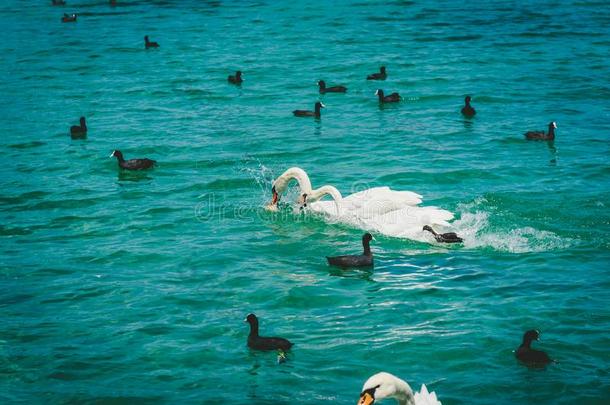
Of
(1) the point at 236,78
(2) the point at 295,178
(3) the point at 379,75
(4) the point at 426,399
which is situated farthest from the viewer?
(1) the point at 236,78

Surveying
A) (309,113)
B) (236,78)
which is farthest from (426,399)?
(236,78)

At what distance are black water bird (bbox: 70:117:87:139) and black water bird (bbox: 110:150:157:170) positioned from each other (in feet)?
10.5

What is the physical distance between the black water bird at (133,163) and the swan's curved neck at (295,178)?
3945mm

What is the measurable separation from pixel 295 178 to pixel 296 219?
3.32 ft

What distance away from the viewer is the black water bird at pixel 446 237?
17.8 m

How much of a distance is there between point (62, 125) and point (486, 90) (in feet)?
41.4

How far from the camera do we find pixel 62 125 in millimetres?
28562

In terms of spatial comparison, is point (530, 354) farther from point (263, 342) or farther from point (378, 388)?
point (263, 342)

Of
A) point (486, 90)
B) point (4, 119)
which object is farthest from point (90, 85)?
point (486, 90)

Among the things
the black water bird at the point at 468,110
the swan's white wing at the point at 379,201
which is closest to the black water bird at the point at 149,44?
the black water bird at the point at 468,110

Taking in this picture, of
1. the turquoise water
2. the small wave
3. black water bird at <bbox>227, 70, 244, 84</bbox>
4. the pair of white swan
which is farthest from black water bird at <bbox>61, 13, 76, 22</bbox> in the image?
the small wave

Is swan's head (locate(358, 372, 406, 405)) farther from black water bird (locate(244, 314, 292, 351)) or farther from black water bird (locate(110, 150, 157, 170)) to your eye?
black water bird (locate(110, 150, 157, 170))

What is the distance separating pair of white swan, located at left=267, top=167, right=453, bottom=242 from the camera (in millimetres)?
18516

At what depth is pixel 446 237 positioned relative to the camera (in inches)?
701
